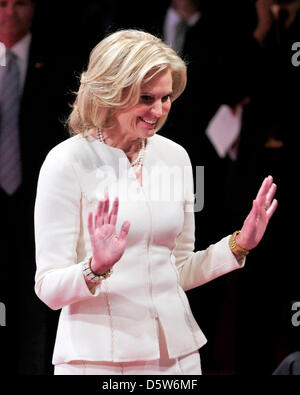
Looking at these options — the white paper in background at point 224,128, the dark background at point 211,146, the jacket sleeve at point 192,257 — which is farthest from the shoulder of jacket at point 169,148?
the white paper in background at point 224,128

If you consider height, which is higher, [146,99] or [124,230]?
[146,99]

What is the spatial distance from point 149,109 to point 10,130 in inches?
39.2

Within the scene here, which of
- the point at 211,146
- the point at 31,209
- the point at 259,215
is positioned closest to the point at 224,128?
Result: the point at 211,146

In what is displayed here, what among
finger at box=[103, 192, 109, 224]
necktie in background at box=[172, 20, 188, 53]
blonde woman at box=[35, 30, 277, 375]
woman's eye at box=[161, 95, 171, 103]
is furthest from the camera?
necktie in background at box=[172, 20, 188, 53]

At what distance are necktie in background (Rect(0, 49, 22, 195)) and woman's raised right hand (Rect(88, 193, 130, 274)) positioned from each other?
1.07m

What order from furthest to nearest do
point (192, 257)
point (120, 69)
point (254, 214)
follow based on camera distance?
point (192, 257)
point (254, 214)
point (120, 69)

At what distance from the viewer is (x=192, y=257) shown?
2.29 meters

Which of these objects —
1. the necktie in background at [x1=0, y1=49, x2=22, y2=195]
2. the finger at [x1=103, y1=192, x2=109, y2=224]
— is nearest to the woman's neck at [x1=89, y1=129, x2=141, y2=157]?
the finger at [x1=103, y1=192, x2=109, y2=224]

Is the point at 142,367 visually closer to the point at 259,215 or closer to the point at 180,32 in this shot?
the point at 259,215

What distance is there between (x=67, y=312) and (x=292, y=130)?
1431 mm

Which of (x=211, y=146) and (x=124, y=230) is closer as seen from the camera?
(x=124, y=230)

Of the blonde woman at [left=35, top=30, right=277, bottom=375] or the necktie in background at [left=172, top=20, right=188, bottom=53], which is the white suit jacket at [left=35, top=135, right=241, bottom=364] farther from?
the necktie in background at [left=172, top=20, right=188, bottom=53]

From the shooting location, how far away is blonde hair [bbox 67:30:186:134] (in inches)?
80.4

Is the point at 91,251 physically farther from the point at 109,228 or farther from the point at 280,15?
the point at 280,15
